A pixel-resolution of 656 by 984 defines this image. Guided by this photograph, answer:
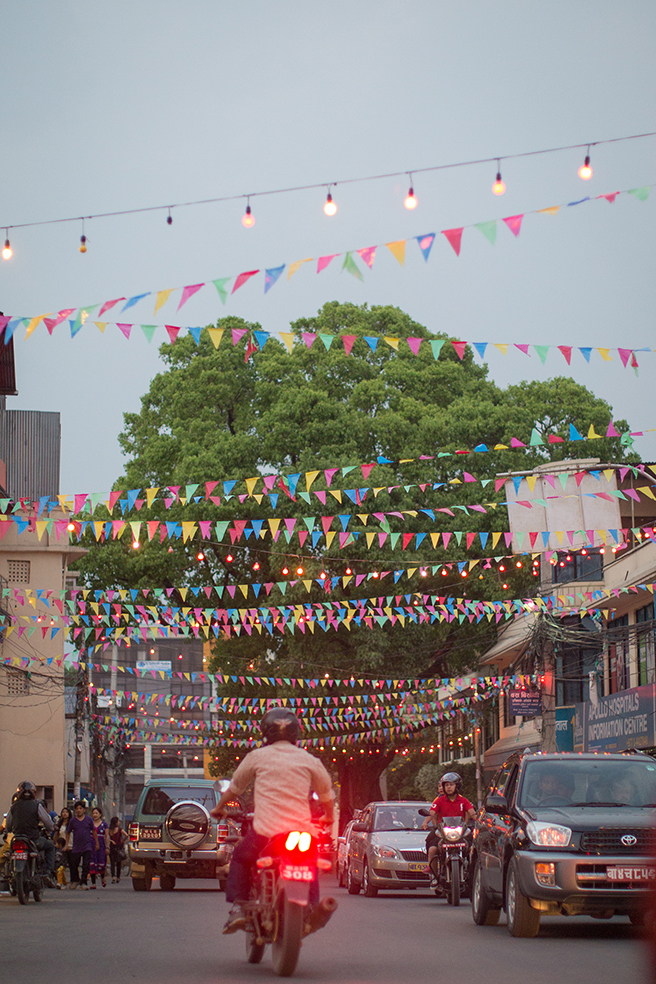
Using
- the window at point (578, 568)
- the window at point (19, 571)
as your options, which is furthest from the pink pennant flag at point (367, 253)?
the window at point (19, 571)

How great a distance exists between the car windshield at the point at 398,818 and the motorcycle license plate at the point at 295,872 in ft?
44.4

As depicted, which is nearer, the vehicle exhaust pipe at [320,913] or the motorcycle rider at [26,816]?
the vehicle exhaust pipe at [320,913]

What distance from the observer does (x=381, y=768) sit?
42500 millimetres

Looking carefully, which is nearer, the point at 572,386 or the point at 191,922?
the point at 191,922

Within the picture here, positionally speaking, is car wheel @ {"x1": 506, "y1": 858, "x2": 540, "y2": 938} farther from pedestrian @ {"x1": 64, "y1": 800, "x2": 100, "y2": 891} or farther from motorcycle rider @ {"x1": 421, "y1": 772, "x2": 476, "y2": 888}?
pedestrian @ {"x1": 64, "y1": 800, "x2": 100, "y2": 891}

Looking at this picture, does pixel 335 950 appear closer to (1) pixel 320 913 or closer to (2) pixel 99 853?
(1) pixel 320 913

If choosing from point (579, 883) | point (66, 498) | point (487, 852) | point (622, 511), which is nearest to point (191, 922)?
point (487, 852)

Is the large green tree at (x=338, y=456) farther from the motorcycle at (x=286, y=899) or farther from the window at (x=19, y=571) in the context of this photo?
the motorcycle at (x=286, y=899)

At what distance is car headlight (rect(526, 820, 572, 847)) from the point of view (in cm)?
1080

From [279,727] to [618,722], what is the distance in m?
24.9

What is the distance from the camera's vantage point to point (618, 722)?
31984 mm

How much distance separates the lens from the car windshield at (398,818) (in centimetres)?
2100

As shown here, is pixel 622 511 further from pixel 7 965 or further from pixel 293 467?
pixel 7 965

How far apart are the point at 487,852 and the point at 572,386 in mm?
30234
